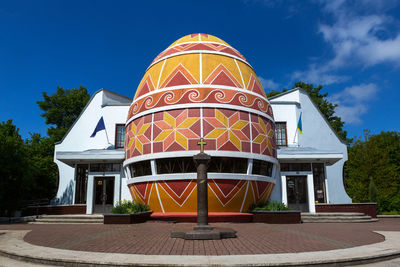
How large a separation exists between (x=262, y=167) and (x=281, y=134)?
8.72m

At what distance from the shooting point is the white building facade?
22323 mm

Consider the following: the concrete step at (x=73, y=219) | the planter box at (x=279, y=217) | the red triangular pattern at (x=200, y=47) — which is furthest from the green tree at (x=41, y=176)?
the planter box at (x=279, y=217)

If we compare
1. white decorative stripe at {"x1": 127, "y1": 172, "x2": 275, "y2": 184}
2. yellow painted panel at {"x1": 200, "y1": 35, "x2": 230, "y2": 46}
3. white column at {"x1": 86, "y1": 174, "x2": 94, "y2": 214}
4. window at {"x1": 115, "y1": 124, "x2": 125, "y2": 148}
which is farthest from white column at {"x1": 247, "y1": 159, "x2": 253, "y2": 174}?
window at {"x1": 115, "y1": 124, "x2": 125, "y2": 148}

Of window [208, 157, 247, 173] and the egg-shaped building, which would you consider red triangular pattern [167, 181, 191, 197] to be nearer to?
the egg-shaped building

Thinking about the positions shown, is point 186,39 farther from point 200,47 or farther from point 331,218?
point 331,218

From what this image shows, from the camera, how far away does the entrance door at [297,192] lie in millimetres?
22328

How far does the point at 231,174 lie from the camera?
53.7 ft

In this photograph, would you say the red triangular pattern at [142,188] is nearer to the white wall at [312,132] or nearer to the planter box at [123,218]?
the planter box at [123,218]

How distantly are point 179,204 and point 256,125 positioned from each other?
6.27 meters

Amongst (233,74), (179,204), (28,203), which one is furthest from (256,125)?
(28,203)

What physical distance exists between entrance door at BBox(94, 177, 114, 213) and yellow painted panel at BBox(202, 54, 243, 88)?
11251mm

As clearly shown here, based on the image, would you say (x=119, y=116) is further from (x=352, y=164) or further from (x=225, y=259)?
(x=352, y=164)

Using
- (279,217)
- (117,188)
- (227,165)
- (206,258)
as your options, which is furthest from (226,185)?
(117,188)

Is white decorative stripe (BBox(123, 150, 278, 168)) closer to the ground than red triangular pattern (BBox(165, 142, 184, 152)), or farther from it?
closer to the ground
